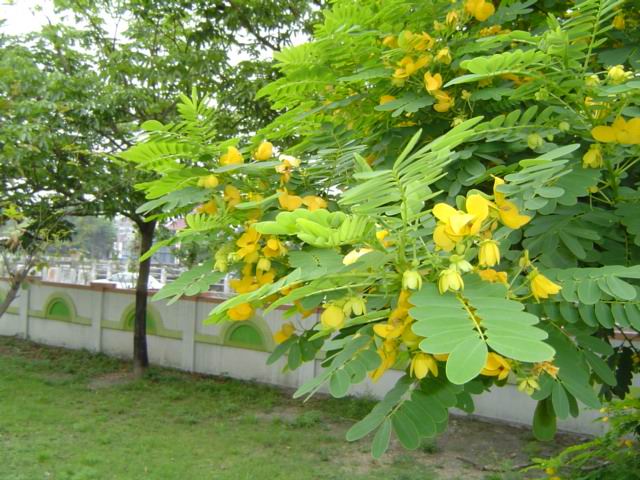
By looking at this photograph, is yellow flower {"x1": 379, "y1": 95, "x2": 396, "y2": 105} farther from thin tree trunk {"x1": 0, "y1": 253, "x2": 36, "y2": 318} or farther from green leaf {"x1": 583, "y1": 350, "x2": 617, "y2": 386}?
thin tree trunk {"x1": 0, "y1": 253, "x2": 36, "y2": 318}

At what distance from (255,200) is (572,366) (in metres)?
0.78

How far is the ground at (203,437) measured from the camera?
208 inches

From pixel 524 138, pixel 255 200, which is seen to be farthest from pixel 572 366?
pixel 255 200

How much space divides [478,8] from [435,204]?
28.2 inches

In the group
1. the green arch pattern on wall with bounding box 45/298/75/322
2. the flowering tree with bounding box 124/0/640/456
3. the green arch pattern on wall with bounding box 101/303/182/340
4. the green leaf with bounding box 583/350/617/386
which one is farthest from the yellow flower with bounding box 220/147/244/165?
the green arch pattern on wall with bounding box 45/298/75/322

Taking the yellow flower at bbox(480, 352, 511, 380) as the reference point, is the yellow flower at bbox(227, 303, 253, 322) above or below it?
above

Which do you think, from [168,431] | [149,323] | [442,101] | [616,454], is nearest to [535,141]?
[442,101]

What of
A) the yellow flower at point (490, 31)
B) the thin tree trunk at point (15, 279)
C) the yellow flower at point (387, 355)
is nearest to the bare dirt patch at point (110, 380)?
the thin tree trunk at point (15, 279)

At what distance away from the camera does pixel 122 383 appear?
8500 millimetres

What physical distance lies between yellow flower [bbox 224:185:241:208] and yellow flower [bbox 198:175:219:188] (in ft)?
0.11

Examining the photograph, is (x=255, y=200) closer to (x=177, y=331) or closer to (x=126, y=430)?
(x=126, y=430)

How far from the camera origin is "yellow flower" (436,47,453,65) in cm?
169

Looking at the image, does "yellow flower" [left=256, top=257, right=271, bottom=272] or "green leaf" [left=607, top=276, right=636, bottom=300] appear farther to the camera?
"yellow flower" [left=256, top=257, right=271, bottom=272]

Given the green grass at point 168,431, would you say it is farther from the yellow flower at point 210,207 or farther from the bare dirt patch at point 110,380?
the yellow flower at point 210,207
